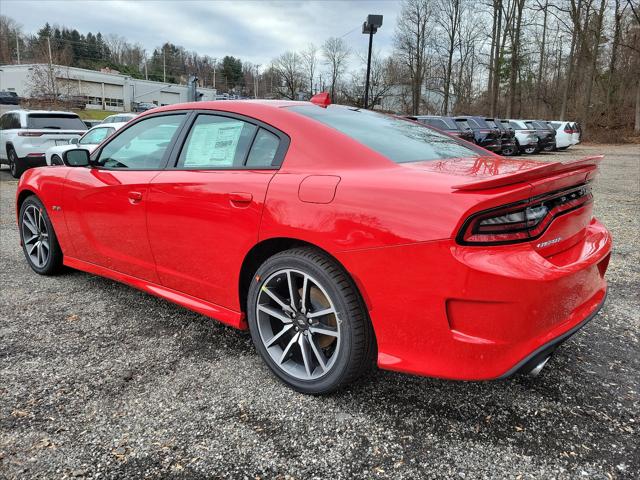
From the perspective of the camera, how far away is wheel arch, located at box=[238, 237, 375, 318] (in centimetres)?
230

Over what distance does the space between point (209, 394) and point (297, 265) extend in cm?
79

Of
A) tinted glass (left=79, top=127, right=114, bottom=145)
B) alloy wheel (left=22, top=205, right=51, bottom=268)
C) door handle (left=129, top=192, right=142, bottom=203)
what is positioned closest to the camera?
door handle (left=129, top=192, right=142, bottom=203)

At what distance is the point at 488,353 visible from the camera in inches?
72.0

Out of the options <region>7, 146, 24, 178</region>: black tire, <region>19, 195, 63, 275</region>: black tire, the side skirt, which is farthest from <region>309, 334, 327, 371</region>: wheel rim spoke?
<region>7, 146, 24, 178</region>: black tire

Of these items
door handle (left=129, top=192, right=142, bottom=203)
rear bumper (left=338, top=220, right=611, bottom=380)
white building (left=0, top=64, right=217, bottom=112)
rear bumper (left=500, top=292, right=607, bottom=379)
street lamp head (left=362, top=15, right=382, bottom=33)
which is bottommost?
rear bumper (left=500, top=292, right=607, bottom=379)

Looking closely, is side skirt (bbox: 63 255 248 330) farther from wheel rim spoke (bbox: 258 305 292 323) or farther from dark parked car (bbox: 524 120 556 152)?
dark parked car (bbox: 524 120 556 152)

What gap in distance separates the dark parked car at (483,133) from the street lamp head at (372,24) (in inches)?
186

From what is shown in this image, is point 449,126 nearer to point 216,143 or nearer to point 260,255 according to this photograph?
point 216,143

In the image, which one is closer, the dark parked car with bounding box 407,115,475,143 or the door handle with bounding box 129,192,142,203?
the door handle with bounding box 129,192,142,203

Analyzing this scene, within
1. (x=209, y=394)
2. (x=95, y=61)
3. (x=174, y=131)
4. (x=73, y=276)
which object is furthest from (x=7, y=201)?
(x=95, y=61)

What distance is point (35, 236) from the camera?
4223mm

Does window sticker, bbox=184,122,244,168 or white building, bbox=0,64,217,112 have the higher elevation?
white building, bbox=0,64,217,112

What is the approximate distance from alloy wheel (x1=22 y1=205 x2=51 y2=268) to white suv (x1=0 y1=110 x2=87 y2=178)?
8162 millimetres

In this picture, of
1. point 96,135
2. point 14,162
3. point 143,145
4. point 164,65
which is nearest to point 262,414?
point 143,145
